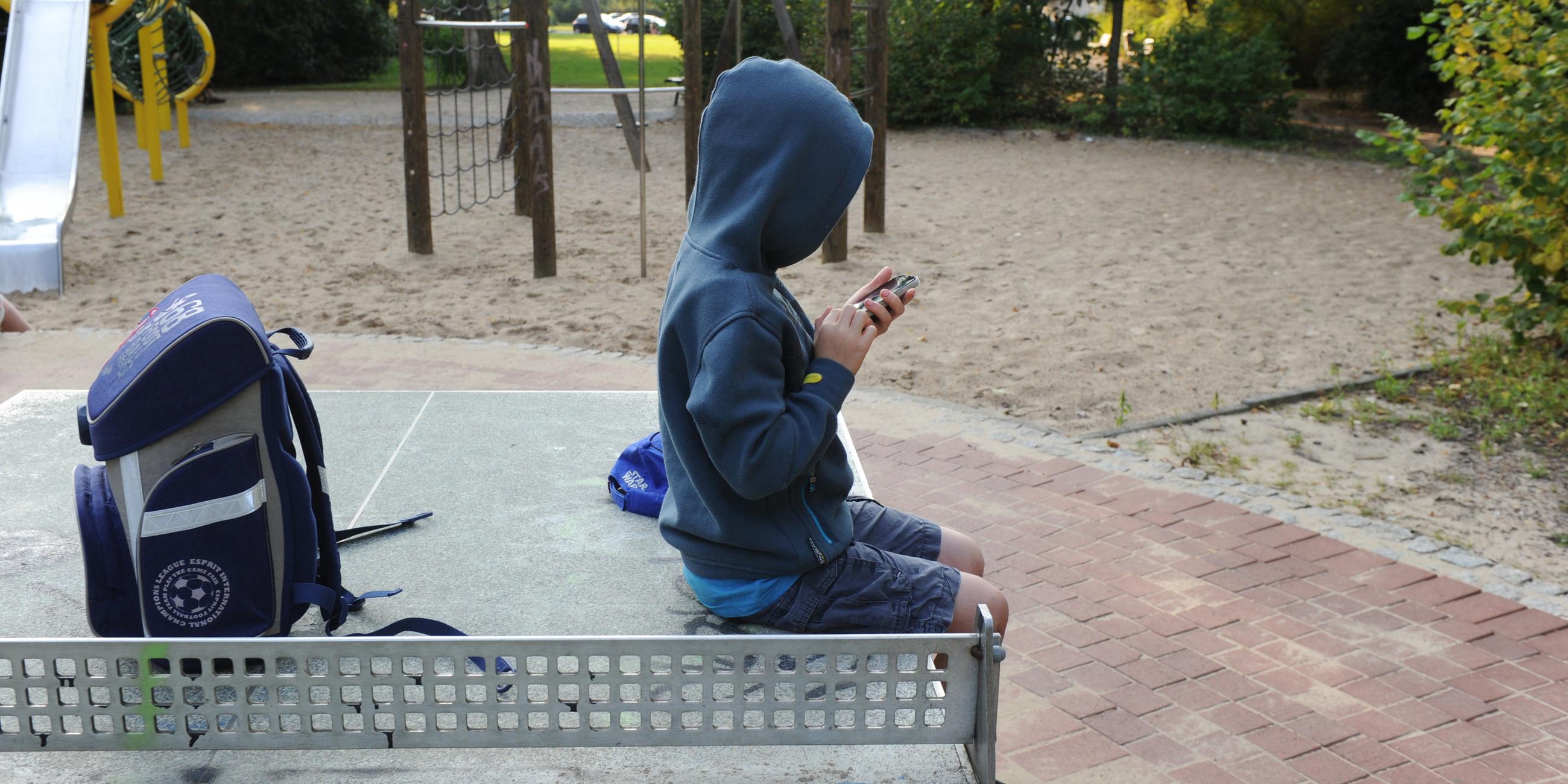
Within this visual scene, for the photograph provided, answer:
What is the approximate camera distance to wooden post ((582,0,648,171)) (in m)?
10.0

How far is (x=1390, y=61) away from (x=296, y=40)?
1870cm

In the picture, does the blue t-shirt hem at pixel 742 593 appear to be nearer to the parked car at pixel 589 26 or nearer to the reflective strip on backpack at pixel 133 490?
the reflective strip on backpack at pixel 133 490

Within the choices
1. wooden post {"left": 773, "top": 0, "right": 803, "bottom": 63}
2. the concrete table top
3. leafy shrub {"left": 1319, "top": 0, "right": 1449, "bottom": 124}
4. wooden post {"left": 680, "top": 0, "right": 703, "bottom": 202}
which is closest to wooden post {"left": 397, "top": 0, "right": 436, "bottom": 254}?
wooden post {"left": 680, "top": 0, "right": 703, "bottom": 202}

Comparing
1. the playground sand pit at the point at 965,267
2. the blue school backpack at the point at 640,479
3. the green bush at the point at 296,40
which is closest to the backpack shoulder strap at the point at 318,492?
the blue school backpack at the point at 640,479

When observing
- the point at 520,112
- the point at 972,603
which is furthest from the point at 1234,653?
the point at 520,112

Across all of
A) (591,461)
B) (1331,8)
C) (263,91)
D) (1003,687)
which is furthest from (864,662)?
(263,91)

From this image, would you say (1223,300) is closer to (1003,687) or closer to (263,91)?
(1003,687)

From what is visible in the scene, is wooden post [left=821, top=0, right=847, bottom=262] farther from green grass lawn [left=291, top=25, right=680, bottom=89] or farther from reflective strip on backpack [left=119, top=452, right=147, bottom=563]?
green grass lawn [left=291, top=25, right=680, bottom=89]

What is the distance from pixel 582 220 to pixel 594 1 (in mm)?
1919

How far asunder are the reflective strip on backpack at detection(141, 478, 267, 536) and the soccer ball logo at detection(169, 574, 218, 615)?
0.33ft

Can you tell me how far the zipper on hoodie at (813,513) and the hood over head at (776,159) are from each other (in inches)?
16.9

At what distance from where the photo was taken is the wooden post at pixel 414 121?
8.86 metres

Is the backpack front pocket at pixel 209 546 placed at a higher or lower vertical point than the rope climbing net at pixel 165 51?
lower

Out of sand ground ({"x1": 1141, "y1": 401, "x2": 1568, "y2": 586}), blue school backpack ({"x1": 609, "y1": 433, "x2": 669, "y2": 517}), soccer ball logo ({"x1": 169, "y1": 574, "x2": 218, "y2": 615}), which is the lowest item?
sand ground ({"x1": 1141, "y1": 401, "x2": 1568, "y2": 586})
